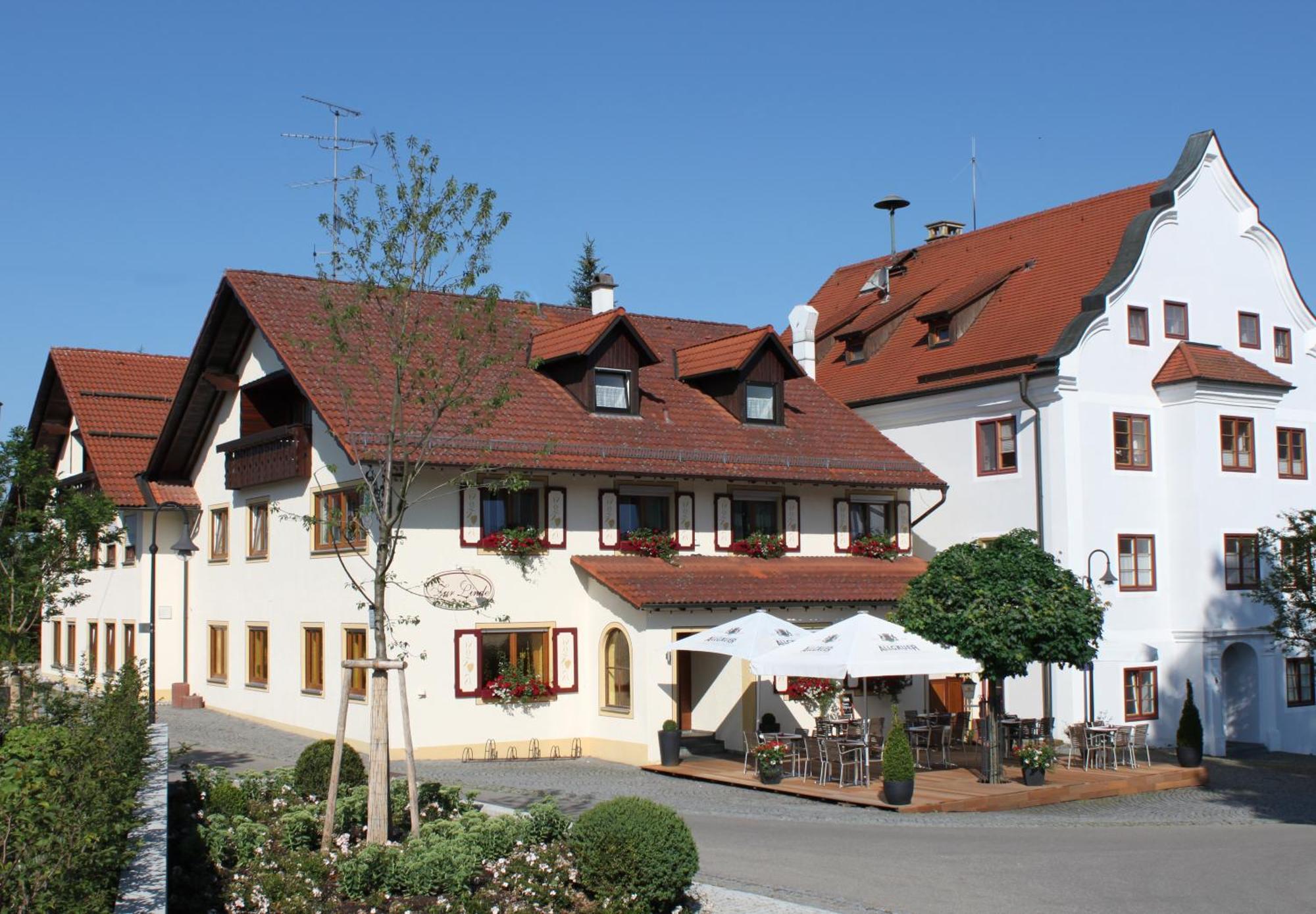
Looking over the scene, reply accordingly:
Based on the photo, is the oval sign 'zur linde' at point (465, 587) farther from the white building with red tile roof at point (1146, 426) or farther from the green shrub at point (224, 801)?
the white building with red tile roof at point (1146, 426)

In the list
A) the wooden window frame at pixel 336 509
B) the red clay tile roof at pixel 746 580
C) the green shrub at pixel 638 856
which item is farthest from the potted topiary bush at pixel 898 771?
the wooden window frame at pixel 336 509

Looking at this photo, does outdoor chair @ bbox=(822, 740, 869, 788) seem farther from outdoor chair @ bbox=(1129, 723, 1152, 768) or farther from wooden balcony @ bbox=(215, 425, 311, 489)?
wooden balcony @ bbox=(215, 425, 311, 489)

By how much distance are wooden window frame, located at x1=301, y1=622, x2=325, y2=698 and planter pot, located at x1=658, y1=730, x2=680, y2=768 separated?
270 inches

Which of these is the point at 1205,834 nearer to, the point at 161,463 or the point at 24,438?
the point at 24,438

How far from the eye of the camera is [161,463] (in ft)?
107

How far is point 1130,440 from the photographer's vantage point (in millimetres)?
29484

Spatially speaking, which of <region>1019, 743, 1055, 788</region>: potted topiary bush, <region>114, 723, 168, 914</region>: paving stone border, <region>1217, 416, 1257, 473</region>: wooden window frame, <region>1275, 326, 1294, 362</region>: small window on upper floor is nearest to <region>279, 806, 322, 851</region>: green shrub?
<region>114, 723, 168, 914</region>: paving stone border

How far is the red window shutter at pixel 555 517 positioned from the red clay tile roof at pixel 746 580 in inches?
17.4

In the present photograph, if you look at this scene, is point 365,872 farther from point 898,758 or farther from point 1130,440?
point 1130,440

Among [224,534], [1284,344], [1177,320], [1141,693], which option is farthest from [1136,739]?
[224,534]

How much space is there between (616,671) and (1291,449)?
16819 mm

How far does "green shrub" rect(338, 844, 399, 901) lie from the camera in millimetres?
11148

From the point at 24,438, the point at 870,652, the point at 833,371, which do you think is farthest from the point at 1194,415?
the point at 24,438

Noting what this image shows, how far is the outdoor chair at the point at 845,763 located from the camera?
21469 mm
